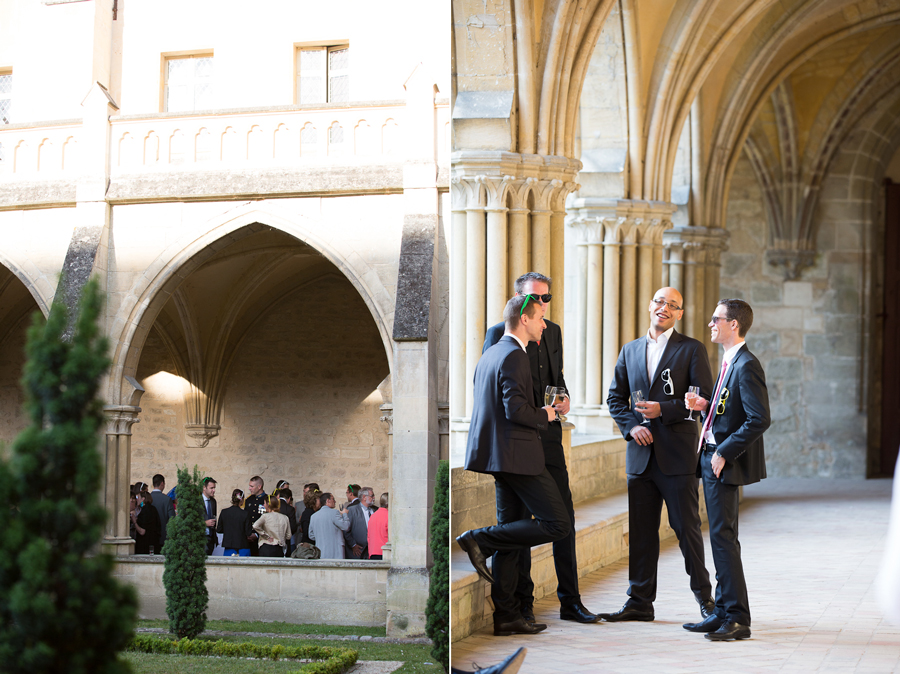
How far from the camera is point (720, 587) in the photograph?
3.49 metres

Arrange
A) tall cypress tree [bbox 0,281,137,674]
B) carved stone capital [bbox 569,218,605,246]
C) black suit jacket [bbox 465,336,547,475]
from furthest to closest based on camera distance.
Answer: carved stone capital [bbox 569,218,605,246], black suit jacket [bbox 465,336,547,475], tall cypress tree [bbox 0,281,137,674]

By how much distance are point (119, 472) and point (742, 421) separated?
211 cm

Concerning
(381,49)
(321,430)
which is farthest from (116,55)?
(321,430)

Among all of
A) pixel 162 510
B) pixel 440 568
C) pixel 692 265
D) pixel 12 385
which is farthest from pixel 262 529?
pixel 692 265

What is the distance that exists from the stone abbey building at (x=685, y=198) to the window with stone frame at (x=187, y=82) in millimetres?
1474

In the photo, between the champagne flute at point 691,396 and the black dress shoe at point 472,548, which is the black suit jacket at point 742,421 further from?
the black dress shoe at point 472,548

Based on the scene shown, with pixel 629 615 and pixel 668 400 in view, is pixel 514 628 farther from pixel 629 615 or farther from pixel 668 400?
pixel 668 400

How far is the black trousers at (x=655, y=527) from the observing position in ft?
11.9

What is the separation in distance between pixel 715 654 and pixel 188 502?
2205 millimetres

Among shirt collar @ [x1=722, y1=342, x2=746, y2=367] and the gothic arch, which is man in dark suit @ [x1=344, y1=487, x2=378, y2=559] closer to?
the gothic arch

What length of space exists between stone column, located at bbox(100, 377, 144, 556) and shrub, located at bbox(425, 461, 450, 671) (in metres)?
1.08

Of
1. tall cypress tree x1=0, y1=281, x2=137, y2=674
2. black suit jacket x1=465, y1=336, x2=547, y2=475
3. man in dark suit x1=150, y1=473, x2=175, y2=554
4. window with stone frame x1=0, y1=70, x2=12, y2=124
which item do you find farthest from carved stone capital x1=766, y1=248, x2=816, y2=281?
tall cypress tree x1=0, y1=281, x2=137, y2=674

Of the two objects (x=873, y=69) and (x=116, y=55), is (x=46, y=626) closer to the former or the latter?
(x=116, y=55)

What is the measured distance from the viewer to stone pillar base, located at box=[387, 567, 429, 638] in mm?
3746
